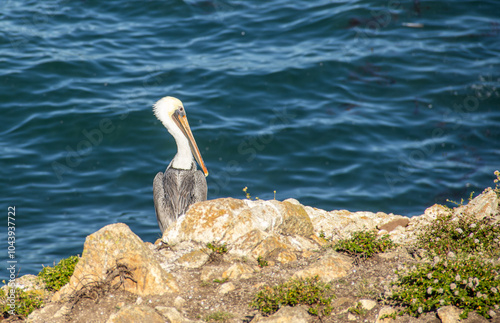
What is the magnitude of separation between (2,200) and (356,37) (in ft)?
41.0

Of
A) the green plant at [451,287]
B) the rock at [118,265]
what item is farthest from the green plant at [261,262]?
the green plant at [451,287]

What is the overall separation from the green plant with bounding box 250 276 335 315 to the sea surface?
616cm

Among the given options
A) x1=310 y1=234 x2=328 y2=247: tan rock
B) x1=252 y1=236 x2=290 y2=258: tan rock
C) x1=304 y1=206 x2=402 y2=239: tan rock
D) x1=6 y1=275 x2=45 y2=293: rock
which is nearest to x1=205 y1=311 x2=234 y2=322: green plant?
x1=252 y1=236 x2=290 y2=258: tan rock

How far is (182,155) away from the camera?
8070 mm

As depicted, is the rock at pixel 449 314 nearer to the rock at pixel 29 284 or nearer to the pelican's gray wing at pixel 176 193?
the rock at pixel 29 284

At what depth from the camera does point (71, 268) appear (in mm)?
5480

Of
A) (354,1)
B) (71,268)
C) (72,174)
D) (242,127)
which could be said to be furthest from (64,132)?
(354,1)

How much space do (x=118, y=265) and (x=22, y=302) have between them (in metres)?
1.04

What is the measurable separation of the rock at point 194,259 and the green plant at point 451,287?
2.18 meters

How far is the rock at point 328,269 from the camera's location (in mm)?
5055

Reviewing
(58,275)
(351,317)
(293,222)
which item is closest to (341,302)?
(351,317)

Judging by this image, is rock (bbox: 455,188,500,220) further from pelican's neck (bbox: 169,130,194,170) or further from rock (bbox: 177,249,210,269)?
pelican's neck (bbox: 169,130,194,170)

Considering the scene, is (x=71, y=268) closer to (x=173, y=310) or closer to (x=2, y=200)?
(x=173, y=310)

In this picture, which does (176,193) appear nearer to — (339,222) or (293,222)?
(293,222)
